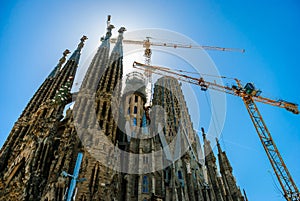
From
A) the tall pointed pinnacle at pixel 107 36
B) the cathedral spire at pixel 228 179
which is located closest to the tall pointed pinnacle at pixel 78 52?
the tall pointed pinnacle at pixel 107 36

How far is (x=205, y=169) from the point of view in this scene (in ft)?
109

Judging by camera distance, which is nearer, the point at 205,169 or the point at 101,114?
the point at 101,114

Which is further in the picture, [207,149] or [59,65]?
[59,65]

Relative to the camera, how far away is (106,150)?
72.3 feet

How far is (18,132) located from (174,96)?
25.2 m

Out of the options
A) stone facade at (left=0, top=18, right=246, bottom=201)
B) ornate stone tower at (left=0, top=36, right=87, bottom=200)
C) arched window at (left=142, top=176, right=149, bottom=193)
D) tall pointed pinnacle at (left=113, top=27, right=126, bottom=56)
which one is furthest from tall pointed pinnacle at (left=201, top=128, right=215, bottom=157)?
ornate stone tower at (left=0, top=36, right=87, bottom=200)

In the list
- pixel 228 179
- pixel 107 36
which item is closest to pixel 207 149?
pixel 228 179

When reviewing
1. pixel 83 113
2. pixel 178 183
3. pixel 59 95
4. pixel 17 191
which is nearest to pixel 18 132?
pixel 59 95

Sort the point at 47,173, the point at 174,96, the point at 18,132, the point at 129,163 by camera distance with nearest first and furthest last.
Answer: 1. the point at 47,173
2. the point at 129,163
3. the point at 18,132
4. the point at 174,96

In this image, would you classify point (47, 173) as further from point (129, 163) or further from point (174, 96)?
point (174, 96)

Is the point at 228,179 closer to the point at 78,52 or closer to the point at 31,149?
the point at 31,149

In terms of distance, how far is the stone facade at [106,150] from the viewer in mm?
19828

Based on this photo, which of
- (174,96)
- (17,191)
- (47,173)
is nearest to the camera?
(17,191)

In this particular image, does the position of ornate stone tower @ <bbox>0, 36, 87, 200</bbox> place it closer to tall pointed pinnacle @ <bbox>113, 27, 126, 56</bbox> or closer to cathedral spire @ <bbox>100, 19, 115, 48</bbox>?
tall pointed pinnacle @ <bbox>113, 27, 126, 56</bbox>
